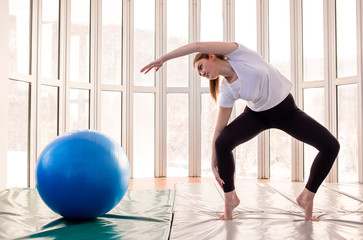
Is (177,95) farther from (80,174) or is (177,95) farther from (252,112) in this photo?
(80,174)

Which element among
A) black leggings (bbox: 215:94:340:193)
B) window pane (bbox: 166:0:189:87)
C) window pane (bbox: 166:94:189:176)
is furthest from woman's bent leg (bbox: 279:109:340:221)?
window pane (bbox: 166:0:189:87)

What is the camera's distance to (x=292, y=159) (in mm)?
6289

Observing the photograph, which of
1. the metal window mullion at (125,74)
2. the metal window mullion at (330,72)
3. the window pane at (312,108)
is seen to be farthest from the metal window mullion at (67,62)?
the metal window mullion at (330,72)

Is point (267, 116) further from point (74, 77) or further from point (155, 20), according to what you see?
point (155, 20)

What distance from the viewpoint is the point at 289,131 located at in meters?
2.22

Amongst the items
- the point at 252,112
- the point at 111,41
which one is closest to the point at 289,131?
the point at 252,112

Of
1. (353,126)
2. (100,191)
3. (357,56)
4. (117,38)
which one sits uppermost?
(117,38)

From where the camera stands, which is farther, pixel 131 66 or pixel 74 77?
pixel 131 66

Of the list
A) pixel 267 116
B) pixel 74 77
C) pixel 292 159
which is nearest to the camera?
pixel 267 116

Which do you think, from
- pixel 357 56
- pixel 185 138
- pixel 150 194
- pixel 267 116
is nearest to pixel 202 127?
pixel 185 138

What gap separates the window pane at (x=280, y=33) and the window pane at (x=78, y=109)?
3792 millimetres

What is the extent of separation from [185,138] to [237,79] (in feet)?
16.0

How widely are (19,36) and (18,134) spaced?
138 cm

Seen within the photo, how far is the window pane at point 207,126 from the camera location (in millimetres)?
6895
